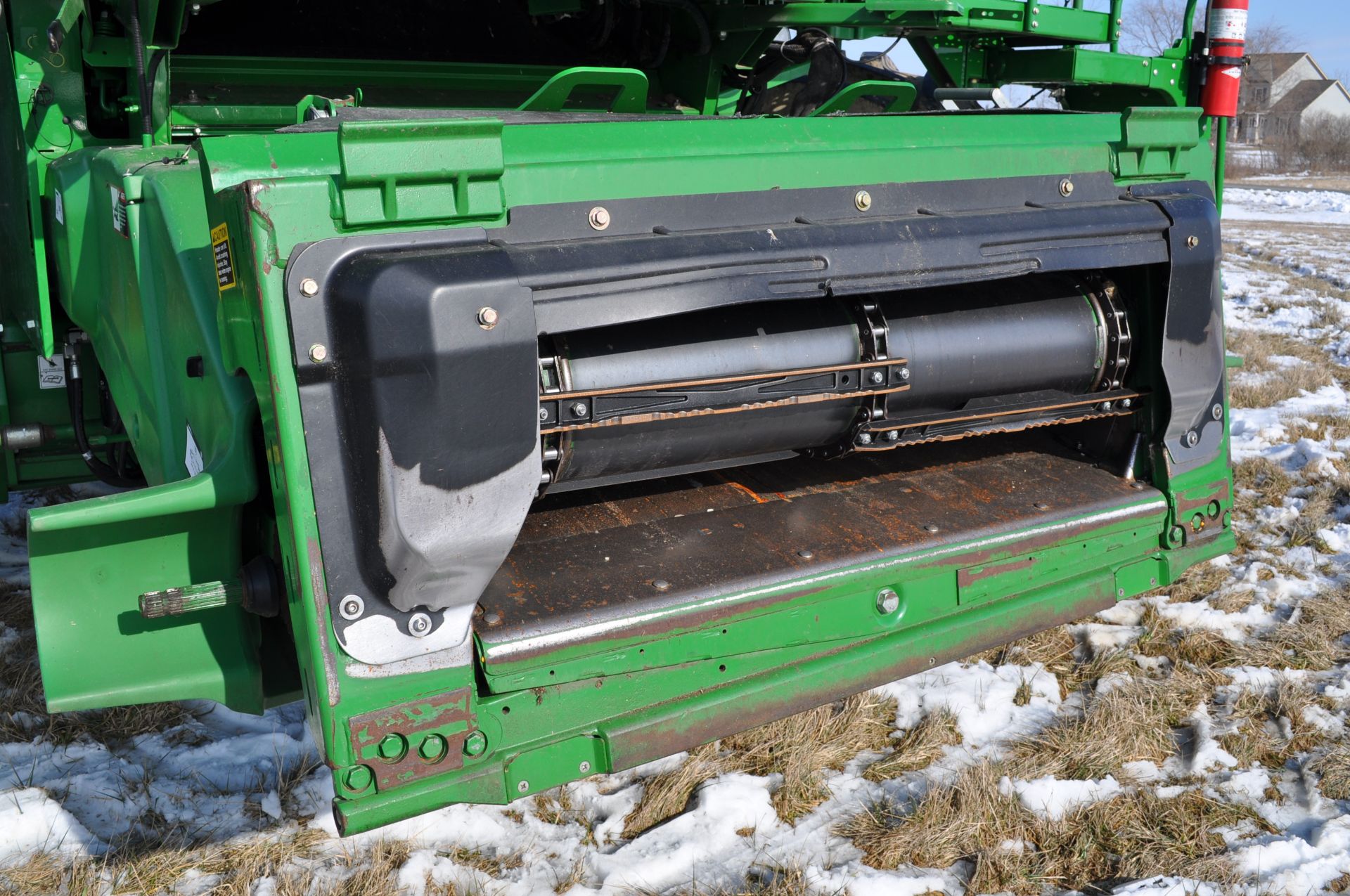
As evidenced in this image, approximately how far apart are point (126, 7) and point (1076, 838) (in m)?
2.80

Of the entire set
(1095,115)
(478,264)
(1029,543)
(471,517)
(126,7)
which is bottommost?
(1029,543)

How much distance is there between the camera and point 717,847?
7.87 ft

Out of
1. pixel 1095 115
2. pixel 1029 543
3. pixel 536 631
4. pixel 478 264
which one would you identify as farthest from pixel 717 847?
pixel 1095 115

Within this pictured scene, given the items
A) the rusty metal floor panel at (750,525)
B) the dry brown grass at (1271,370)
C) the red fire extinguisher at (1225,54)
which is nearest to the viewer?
the rusty metal floor panel at (750,525)

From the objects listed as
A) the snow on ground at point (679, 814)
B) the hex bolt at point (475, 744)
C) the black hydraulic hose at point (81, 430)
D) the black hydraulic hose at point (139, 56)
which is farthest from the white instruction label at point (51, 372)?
the hex bolt at point (475, 744)

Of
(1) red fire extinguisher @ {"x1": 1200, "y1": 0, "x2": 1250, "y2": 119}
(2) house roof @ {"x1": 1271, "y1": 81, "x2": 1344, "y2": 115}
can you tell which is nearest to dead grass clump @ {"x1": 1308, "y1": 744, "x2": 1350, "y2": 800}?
(1) red fire extinguisher @ {"x1": 1200, "y1": 0, "x2": 1250, "y2": 119}

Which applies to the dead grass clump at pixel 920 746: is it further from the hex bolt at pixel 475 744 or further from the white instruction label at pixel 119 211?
the white instruction label at pixel 119 211

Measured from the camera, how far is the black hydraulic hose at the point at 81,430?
311 centimetres

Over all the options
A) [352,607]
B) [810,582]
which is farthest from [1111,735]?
[352,607]

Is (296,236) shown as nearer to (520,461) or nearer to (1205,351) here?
(520,461)

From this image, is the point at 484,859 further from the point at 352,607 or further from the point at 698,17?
the point at 698,17

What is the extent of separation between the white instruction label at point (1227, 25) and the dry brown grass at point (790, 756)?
2.52m

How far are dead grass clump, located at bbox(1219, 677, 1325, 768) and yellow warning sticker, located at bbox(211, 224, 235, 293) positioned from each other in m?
2.37

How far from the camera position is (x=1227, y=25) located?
12.5 feet
